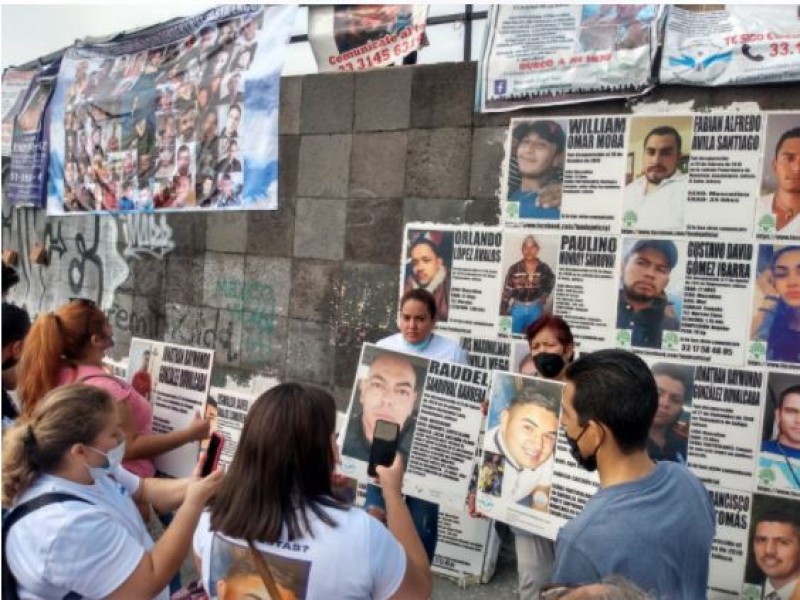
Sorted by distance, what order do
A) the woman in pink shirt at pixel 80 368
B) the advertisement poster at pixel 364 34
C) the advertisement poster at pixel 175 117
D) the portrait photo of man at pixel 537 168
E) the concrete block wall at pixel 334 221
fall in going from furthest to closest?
1. the advertisement poster at pixel 175 117
2. the advertisement poster at pixel 364 34
3. the concrete block wall at pixel 334 221
4. the portrait photo of man at pixel 537 168
5. the woman in pink shirt at pixel 80 368

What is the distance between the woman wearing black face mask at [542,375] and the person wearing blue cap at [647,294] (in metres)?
0.73

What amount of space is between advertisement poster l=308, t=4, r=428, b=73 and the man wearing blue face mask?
377 cm

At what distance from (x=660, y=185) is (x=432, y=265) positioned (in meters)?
1.54

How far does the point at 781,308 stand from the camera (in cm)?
371

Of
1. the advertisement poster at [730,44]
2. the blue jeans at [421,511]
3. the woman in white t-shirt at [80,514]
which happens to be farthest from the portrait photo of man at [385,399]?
the advertisement poster at [730,44]

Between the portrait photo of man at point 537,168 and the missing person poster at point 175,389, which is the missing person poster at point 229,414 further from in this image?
the portrait photo of man at point 537,168

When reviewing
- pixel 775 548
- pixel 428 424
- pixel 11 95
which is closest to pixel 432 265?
pixel 428 424

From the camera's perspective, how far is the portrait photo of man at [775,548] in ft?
11.8

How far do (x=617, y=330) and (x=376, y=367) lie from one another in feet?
4.62

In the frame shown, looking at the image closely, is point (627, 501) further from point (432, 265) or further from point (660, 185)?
point (432, 265)

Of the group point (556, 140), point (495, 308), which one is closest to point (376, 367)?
point (495, 308)

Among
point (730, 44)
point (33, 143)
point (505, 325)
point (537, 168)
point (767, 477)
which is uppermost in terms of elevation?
point (730, 44)

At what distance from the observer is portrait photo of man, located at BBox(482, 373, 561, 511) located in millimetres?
3207

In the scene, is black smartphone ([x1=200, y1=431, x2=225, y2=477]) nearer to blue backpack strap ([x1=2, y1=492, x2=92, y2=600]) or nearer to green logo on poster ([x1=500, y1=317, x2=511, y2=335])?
blue backpack strap ([x1=2, y1=492, x2=92, y2=600])
